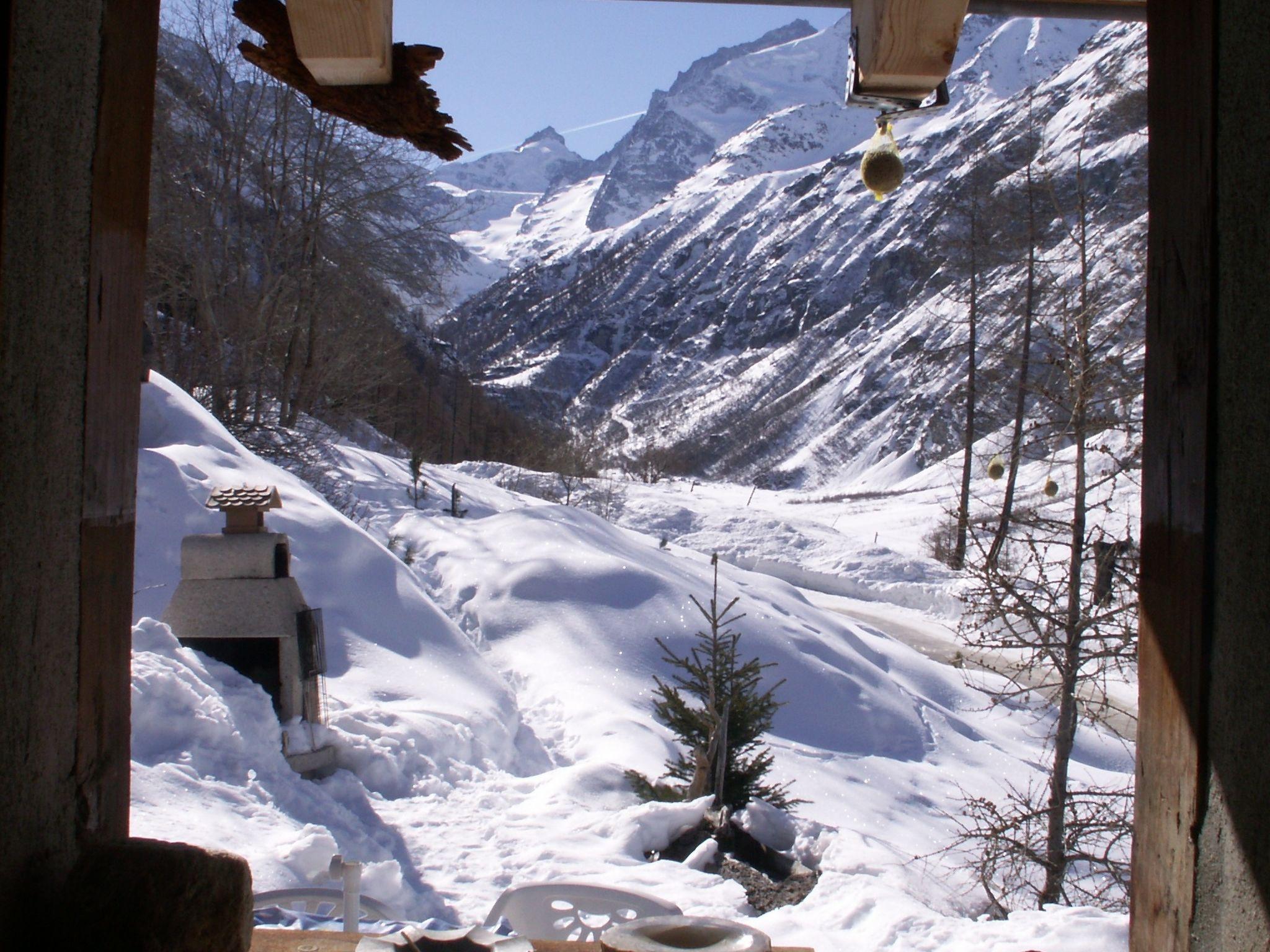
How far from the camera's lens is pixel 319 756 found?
594cm

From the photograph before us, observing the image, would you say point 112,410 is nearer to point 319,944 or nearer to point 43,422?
point 43,422

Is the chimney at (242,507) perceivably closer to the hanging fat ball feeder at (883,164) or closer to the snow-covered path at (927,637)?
the hanging fat ball feeder at (883,164)

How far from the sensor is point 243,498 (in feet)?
19.6

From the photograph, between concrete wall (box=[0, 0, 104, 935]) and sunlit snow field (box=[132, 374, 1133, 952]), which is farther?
sunlit snow field (box=[132, 374, 1133, 952])

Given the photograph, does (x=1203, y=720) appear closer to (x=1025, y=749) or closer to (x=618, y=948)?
(x=618, y=948)

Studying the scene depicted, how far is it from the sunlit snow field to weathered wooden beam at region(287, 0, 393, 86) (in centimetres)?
340

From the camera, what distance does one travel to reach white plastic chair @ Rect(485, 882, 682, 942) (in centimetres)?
404

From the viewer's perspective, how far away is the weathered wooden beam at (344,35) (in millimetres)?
→ 1817

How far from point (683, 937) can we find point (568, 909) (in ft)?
9.42

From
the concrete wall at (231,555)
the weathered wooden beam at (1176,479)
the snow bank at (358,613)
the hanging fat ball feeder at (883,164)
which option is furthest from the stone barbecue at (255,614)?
the weathered wooden beam at (1176,479)

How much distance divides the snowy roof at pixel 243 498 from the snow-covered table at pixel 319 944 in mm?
4478

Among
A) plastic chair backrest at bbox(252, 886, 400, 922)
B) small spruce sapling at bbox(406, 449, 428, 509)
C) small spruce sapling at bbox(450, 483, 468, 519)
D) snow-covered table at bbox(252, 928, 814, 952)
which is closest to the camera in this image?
snow-covered table at bbox(252, 928, 814, 952)

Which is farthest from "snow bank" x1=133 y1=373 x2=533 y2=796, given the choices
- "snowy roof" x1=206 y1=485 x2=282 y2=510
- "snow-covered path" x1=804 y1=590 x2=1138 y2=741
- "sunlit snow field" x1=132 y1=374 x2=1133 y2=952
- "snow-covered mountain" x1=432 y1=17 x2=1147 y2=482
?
"snow-covered mountain" x1=432 y1=17 x2=1147 y2=482

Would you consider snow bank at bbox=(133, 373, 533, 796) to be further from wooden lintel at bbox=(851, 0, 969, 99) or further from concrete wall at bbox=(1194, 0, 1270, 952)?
concrete wall at bbox=(1194, 0, 1270, 952)
